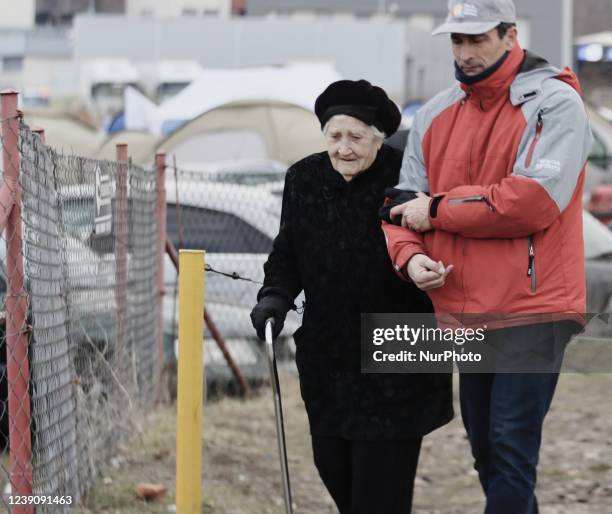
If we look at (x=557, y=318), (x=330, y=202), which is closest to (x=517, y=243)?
(x=557, y=318)

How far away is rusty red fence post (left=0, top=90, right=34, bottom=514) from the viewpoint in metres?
5.04

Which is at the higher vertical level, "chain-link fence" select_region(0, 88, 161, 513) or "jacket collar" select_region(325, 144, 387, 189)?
"jacket collar" select_region(325, 144, 387, 189)

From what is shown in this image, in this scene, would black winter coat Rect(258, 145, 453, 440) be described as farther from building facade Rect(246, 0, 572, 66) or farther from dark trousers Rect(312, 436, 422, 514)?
building facade Rect(246, 0, 572, 66)

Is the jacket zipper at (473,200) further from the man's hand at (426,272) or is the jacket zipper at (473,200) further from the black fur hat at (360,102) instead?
the black fur hat at (360,102)

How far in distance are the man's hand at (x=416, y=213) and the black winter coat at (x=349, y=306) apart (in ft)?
0.61

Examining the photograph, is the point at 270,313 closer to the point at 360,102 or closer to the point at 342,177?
the point at 342,177

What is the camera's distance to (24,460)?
5230mm

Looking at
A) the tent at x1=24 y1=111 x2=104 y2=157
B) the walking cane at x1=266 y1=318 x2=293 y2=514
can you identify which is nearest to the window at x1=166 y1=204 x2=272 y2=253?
the walking cane at x1=266 y1=318 x2=293 y2=514

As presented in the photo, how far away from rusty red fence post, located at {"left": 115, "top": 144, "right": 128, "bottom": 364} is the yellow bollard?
7.19 ft

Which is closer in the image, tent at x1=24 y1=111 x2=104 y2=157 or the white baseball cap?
the white baseball cap

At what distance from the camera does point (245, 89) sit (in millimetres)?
20172

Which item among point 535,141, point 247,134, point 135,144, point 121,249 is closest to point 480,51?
point 535,141

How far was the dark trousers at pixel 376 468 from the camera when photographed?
4832mm

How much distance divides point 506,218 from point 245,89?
15882 mm
